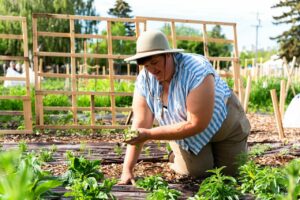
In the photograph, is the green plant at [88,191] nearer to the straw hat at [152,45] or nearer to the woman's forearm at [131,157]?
the woman's forearm at [131,157]

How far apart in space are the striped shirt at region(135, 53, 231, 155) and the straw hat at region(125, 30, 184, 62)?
0.16 metres

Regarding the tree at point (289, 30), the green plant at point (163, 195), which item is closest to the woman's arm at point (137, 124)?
the green plant at point (163, 195)

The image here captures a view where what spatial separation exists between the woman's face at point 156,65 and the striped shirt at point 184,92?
0.44ft

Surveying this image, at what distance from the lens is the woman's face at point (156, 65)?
8.09 feet

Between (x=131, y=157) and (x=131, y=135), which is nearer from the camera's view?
(x=131, y=135)

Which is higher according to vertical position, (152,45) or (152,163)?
(152,45)

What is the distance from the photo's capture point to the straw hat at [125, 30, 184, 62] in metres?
2.44

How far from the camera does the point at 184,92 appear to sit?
8.73ft

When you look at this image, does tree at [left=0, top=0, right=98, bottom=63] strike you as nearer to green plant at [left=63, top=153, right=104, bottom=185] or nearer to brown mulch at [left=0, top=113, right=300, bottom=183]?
brown mulch at [left=0, top=113, right=300, bottom=183]

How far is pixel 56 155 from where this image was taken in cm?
421

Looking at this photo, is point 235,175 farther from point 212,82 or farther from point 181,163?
point 212,82

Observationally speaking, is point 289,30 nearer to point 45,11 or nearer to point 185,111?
point 45,11

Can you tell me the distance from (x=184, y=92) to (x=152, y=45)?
0.34m

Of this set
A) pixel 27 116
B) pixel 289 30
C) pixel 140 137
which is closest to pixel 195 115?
pixel 140 137
